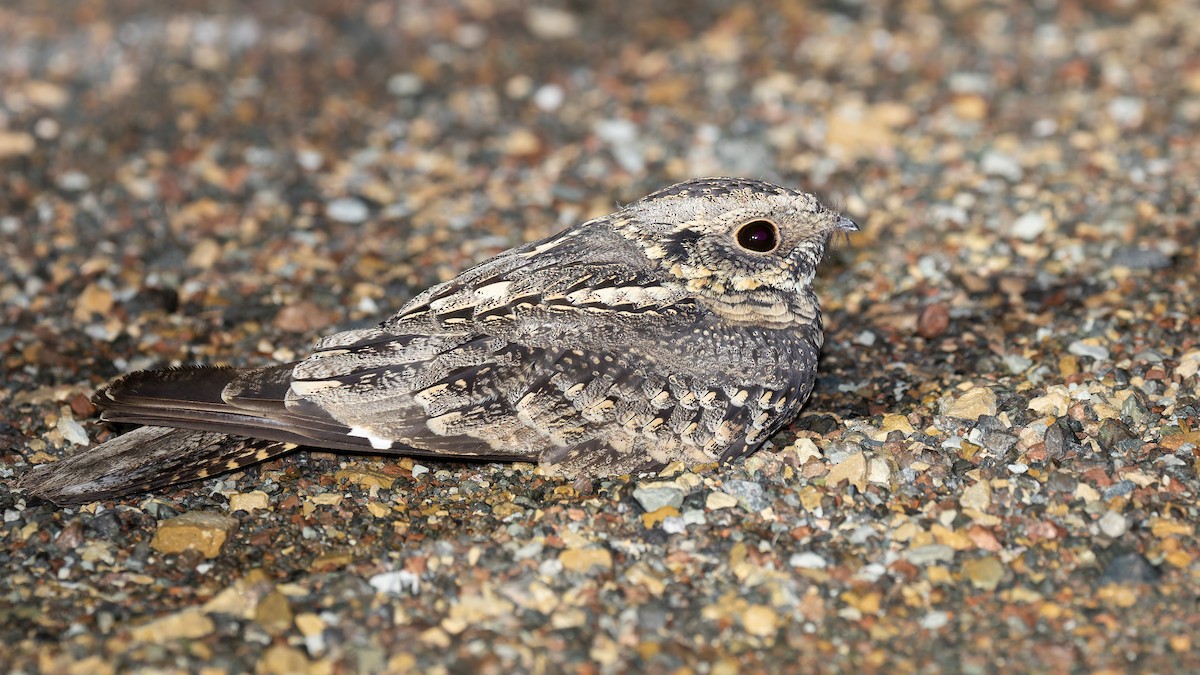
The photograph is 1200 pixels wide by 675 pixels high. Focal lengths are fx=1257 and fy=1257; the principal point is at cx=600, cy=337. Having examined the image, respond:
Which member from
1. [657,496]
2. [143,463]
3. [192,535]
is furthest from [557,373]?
[143,463]

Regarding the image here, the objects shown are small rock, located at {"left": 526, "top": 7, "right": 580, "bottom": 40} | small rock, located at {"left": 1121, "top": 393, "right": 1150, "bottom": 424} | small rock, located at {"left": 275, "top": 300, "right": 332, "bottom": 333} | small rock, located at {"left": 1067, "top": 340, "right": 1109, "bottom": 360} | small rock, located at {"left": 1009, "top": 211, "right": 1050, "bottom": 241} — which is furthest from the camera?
small rock, located at {"left": 526, "top": 7, "right": 580, "bottom": 40}

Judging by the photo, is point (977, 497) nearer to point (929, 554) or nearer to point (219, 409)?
point (929, 554)

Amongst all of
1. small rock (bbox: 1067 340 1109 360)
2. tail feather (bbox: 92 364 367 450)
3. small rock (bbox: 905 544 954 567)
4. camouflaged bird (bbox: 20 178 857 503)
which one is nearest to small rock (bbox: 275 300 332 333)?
camouflaged bird (bbox: 20 178 857 503)

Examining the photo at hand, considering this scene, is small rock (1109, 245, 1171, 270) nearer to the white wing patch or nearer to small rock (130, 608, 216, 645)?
the white wing patch

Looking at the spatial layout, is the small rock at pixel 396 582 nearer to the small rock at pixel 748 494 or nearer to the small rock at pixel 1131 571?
the small rock at pixel 748 494

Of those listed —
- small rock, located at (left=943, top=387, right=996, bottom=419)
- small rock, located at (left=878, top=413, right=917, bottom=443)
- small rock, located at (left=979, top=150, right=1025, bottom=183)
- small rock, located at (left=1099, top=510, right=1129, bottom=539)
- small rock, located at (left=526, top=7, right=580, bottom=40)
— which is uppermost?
small rock, located at (left=526, top=7, right=580, bottom=40)

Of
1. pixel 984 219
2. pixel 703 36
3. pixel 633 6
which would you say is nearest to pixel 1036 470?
pixel 984 219

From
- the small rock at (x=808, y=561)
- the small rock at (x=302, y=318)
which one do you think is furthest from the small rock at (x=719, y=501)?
the small rock at (x=302, y=318)
